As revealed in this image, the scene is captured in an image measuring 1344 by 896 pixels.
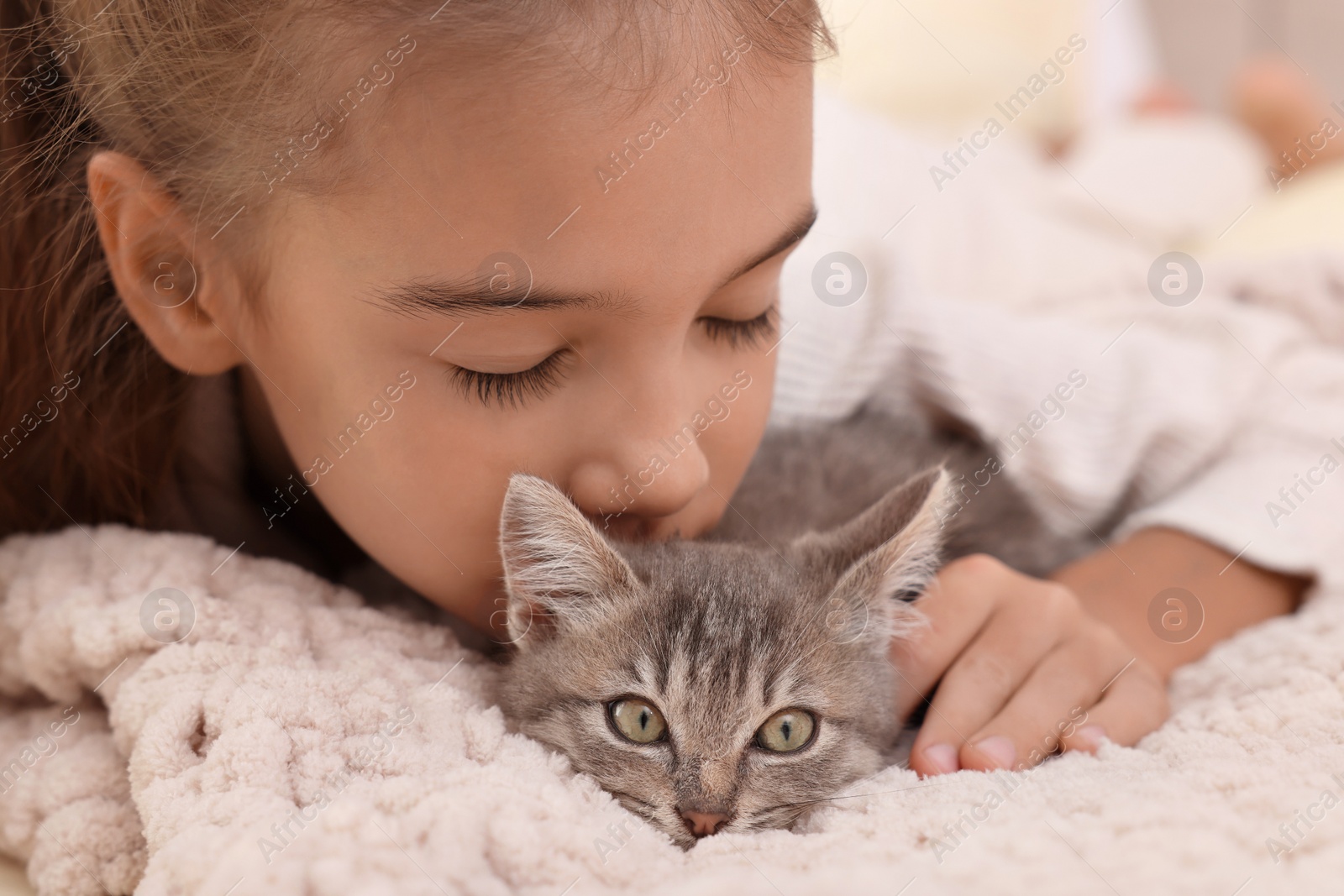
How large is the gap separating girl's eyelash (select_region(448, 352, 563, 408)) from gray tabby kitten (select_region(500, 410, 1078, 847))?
0.30ft

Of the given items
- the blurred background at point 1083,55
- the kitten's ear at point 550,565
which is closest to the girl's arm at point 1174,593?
the kitten's ear at point 550,565

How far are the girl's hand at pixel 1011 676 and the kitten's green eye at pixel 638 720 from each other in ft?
0.88

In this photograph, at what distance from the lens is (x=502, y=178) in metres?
0.89

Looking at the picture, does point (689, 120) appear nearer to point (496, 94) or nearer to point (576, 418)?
point (496, 94)

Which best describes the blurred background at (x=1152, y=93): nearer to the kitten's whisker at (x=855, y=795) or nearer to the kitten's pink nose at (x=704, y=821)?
the kitten's whisker at (x=855, y=795)

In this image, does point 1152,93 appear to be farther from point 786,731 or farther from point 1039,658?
point 786,731

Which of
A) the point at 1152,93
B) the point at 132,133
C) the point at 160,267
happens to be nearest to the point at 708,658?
the point at 160,267

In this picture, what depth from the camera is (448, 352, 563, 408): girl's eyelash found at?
0.99m

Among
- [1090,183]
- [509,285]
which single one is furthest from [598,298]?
[1090,183]

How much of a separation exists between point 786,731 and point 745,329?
455 millimetres

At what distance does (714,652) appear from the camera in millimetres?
983

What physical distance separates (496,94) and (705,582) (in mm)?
538

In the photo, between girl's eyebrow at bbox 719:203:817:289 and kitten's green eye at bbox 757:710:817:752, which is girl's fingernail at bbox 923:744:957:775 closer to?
kitten's green eye at bbox 757:710:817:752

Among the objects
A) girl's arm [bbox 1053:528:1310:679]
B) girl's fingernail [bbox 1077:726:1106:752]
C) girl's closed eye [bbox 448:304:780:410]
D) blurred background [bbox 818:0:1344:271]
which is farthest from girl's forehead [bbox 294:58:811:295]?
blurred background [bbox 818:0:1344:271]
